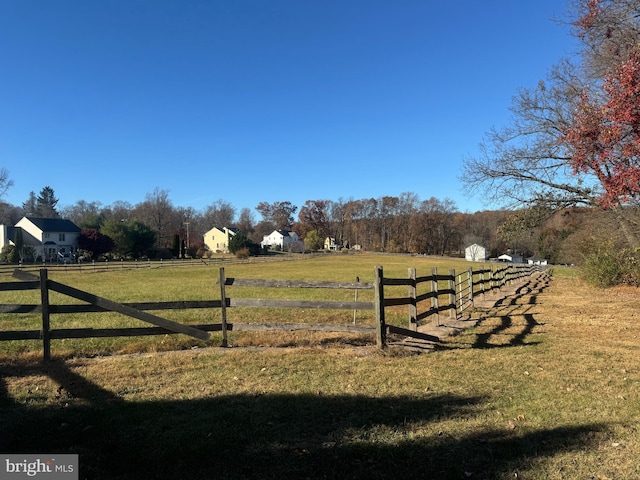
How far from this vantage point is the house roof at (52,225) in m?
74.4

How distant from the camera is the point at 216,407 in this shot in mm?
5109

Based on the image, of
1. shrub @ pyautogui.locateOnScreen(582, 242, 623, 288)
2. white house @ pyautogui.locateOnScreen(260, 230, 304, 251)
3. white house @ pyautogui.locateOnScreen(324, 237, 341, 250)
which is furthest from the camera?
white house @ pyautogui.locateOnScreen(324, 237, 341, 250)

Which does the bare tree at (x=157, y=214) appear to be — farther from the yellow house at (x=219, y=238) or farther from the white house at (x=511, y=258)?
the white house at (x=511, y=258)

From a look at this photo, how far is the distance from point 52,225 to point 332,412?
8651cm

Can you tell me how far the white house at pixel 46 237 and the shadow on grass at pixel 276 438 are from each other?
76941mm

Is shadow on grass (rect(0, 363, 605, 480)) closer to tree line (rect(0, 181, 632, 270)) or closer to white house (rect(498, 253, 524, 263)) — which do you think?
tree line (rect(0, 181, 632, 270))

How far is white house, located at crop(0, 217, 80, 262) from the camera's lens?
72.2 metres

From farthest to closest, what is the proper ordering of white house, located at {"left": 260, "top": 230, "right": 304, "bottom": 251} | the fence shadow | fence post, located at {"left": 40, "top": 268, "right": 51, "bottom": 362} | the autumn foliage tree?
white house, located at {"left": 260, "top": 230, "right": 304, "bottom": 251} → the autumn foliage tree → the fence shadow → fence post, located at {"left": 40, "top": 268, "right": 51, "bottom": 362}

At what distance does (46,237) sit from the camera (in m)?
74.4

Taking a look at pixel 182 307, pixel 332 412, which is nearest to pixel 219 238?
pixel 182 307

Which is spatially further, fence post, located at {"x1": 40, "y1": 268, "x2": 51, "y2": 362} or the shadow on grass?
fence post, located at {"x1": 40, "y1": 268, "x2": 51, "y2": 362}

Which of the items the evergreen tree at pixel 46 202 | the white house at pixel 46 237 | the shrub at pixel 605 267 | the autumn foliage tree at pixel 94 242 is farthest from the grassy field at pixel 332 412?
the evergreen tree at pixel 46 202

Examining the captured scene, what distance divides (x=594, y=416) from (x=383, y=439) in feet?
8.44

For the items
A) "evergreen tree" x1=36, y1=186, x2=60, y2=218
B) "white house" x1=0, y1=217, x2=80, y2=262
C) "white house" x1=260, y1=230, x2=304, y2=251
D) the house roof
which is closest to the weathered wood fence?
"white house" x1=0, y1=217, x2=80, y2=262
